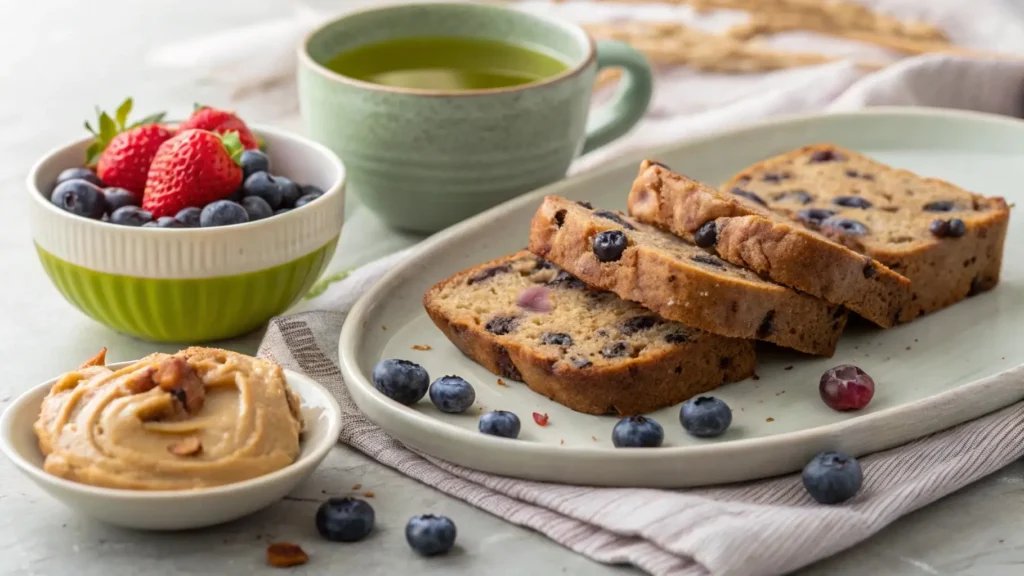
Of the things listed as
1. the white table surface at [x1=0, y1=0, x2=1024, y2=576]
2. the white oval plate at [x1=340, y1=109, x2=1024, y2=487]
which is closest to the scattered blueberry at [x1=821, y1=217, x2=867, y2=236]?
the white oval plate at [x1=340, y1=109, x2=1024, y2=487]

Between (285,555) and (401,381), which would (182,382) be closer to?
(285,555)

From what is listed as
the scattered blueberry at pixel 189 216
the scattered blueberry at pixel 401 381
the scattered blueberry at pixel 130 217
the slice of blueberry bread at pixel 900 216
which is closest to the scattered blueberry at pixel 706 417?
the scattered blueberry at pixel 401 381

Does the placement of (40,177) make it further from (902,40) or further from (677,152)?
(902,40)

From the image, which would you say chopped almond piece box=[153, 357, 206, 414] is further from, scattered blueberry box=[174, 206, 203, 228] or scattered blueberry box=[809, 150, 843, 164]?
scattered blueberry box=[809, 150, 843, 164]

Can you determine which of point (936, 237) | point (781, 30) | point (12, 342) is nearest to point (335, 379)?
point (12, 342)

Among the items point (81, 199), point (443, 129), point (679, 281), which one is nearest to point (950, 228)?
point (679, 281)
